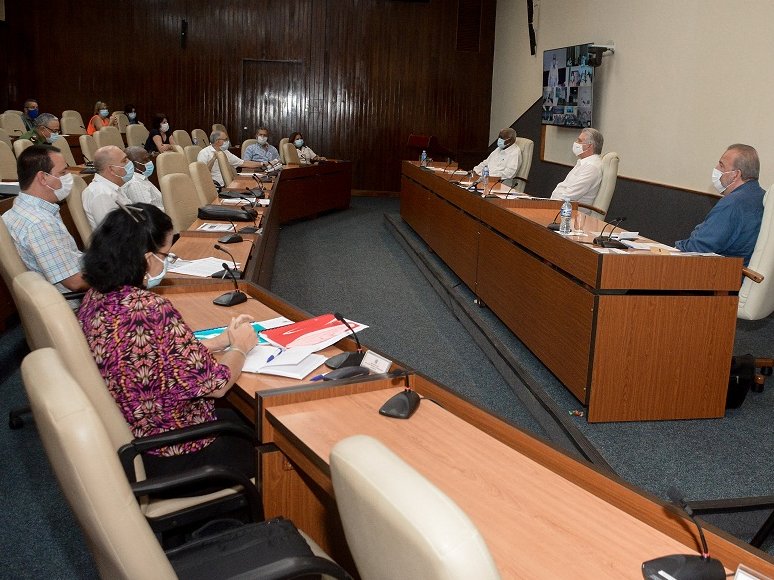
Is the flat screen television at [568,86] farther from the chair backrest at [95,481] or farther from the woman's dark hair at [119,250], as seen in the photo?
the chair backrest at [95,481]

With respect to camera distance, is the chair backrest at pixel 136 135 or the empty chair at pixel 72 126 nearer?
the chair backrest at pixel 136 135

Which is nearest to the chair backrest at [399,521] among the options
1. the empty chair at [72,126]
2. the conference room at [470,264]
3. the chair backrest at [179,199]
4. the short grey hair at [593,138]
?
the conference room at [470,264]

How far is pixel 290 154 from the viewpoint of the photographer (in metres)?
10.0

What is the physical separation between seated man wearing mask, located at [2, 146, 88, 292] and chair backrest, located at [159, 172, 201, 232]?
1.37 meters

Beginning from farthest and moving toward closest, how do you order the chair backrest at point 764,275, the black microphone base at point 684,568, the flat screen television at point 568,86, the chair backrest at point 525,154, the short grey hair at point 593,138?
the chair backrest at point 525,154, the flat screen television at point 568,86, the short grey hair at point 593,138, the chair backrest at point 764,275, the black microphone base at point 684,568

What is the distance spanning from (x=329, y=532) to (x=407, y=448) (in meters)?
0.60

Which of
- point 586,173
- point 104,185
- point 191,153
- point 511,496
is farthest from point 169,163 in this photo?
point 511,496

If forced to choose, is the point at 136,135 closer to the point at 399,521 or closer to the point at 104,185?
the point at 104,185

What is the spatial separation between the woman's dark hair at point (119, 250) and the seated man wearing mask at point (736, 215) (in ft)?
9.81

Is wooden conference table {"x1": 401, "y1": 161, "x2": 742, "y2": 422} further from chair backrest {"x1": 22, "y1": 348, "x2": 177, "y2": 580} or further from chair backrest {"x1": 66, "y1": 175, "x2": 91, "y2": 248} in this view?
chair backrest {"x1": 66, "y1": 175, "x2": 91, "y2": 248}

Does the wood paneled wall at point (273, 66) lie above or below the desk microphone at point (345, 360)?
above

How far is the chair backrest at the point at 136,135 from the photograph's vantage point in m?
10.7

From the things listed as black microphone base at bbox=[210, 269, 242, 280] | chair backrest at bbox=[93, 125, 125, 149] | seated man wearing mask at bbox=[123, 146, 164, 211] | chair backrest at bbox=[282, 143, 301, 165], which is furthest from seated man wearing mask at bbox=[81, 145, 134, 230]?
chair backrest at bbox=[282, 143, 301, 165]

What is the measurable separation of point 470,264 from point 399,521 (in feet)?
16.6
